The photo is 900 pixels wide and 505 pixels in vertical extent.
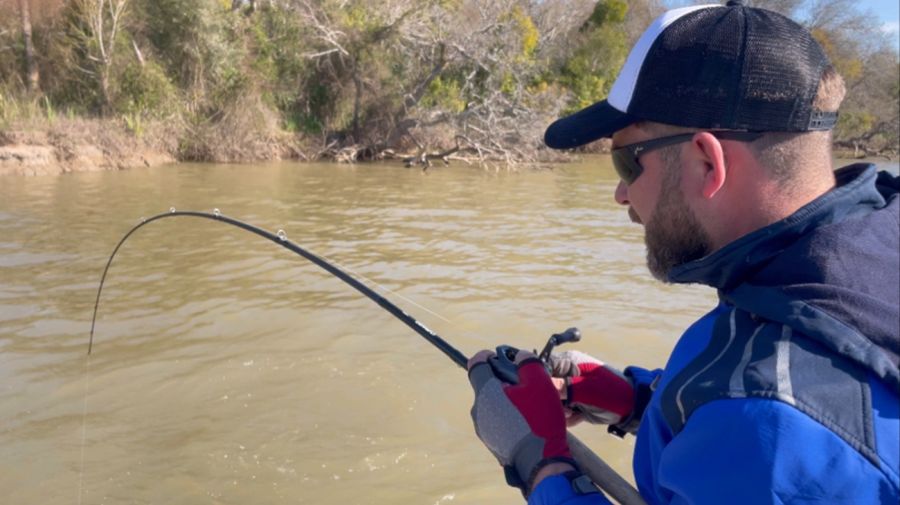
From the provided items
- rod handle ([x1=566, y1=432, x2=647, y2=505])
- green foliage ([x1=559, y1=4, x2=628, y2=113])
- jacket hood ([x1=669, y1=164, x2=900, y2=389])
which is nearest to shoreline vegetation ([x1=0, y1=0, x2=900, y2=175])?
green foliage ([x1=559, y1=4, x2=628, y2=113])

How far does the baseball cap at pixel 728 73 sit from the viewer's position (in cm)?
138

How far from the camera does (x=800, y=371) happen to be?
3.77ft

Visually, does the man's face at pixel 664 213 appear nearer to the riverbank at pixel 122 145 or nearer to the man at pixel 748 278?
the man at pixel 748 278

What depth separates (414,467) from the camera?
3477 mm

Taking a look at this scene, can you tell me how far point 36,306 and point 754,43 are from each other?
559 cm

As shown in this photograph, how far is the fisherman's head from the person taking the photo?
1386mm

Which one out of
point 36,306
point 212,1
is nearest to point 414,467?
point 36,306

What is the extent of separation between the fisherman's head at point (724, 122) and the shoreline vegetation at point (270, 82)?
15.2 metres

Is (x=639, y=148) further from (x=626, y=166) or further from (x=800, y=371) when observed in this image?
(x=800, y=371)

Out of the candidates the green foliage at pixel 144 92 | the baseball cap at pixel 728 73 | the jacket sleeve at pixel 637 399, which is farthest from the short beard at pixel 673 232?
the green foliage at pixel 144 92

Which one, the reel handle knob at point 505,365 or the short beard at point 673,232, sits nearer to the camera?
the short beard at point 673,232

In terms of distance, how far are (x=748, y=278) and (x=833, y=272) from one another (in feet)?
A: 0.54

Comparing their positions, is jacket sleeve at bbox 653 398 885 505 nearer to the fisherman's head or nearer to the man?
the man

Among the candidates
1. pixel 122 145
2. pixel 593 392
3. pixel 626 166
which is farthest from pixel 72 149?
pixel 626 166
